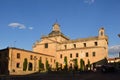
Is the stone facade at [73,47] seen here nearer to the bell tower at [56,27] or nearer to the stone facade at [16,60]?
the bell tower at [56,27]

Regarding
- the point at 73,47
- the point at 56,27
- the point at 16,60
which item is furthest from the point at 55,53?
the point at 16,60

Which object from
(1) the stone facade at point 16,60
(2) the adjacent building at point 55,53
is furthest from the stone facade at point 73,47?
(1) the stone facade at point 16,60

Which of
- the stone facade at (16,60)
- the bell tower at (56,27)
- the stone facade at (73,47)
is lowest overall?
the stone facade at (16,60)

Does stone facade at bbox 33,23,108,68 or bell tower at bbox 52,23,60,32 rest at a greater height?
bell tower at bbox 52,23,60,32

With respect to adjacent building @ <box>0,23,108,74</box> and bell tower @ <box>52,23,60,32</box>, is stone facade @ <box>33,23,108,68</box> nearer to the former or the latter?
adjacent building @ <box>0,23,108,74</box>

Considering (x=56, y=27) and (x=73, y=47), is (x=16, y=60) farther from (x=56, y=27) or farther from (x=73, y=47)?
(x=56, y=27)

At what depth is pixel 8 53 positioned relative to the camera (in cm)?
5719

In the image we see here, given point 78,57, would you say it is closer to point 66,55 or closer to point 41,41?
point 66,55

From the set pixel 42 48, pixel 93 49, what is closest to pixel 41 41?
pixel 42 48

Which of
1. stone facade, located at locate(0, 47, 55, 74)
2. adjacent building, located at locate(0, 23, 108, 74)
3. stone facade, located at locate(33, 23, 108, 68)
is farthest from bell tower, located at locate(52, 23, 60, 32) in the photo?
stone facade, located at locate(0, 47, 55, 74)

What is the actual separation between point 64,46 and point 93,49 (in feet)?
35.7

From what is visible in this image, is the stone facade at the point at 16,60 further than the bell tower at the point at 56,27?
No

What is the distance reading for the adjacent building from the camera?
5809 centimetres

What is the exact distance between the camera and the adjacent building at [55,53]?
58094 millimetres
